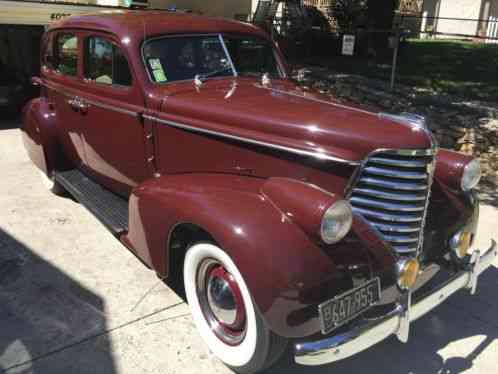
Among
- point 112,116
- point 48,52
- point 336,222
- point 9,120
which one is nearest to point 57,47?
point 48,52

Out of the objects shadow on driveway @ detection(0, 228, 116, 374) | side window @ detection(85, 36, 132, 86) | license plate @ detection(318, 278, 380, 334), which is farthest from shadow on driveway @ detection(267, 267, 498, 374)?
side window @ detection(85, 36, 132, 86)

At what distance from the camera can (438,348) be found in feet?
9.96

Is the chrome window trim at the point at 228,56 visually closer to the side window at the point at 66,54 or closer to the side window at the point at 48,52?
the side window at the point at 66,54

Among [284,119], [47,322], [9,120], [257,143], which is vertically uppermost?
[284,119]

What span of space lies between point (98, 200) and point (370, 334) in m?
2.75

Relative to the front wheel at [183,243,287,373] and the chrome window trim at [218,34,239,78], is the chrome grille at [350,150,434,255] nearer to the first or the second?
the front wheel at [183,243,287,373]

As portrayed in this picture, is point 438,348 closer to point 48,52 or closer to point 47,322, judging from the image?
point 47,322

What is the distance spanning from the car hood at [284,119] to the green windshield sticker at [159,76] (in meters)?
0.08

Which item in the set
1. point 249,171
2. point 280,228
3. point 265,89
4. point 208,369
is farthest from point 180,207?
point 265,89

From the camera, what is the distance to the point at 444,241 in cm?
302

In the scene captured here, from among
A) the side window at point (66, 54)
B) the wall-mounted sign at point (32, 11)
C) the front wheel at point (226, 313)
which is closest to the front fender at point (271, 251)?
the front wheel at point (226, 313)

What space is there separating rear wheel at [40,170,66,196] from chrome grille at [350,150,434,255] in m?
3.55

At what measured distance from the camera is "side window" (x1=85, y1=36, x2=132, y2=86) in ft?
12.3

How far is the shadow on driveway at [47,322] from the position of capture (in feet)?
9.20
